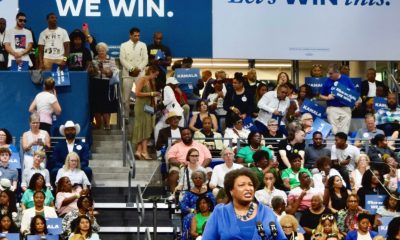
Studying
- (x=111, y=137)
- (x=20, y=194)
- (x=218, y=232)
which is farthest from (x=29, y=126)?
(x=218, y=232)

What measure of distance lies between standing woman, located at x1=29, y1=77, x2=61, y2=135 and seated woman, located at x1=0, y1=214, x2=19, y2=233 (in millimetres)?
4023

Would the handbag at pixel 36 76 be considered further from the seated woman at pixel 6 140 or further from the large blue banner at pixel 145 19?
the large blue banner at pixel 145 19

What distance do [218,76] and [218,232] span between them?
15.2 meters

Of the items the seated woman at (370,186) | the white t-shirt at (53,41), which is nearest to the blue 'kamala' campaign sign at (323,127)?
the seated woman at (370,186)

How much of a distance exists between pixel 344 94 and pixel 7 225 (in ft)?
24.6

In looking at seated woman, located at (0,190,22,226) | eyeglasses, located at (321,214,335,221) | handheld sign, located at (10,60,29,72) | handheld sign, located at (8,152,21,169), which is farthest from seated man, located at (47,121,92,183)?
→ eyeglasses, located at (321,214,335,221)

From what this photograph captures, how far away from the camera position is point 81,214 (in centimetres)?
1925

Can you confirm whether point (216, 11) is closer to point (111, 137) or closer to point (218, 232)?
point (111, 137)

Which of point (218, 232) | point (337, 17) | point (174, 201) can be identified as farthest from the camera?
point (337, 17)

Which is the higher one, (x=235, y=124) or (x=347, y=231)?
(x=235, y=124)

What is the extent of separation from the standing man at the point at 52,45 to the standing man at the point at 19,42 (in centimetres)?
28

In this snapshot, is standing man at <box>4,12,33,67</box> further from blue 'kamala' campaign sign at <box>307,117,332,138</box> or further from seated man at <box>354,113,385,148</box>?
seated man at <box>354,113,385,148</box>

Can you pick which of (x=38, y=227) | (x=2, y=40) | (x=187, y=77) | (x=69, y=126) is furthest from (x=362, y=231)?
(x=2, y=40)

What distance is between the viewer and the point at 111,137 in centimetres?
2378
